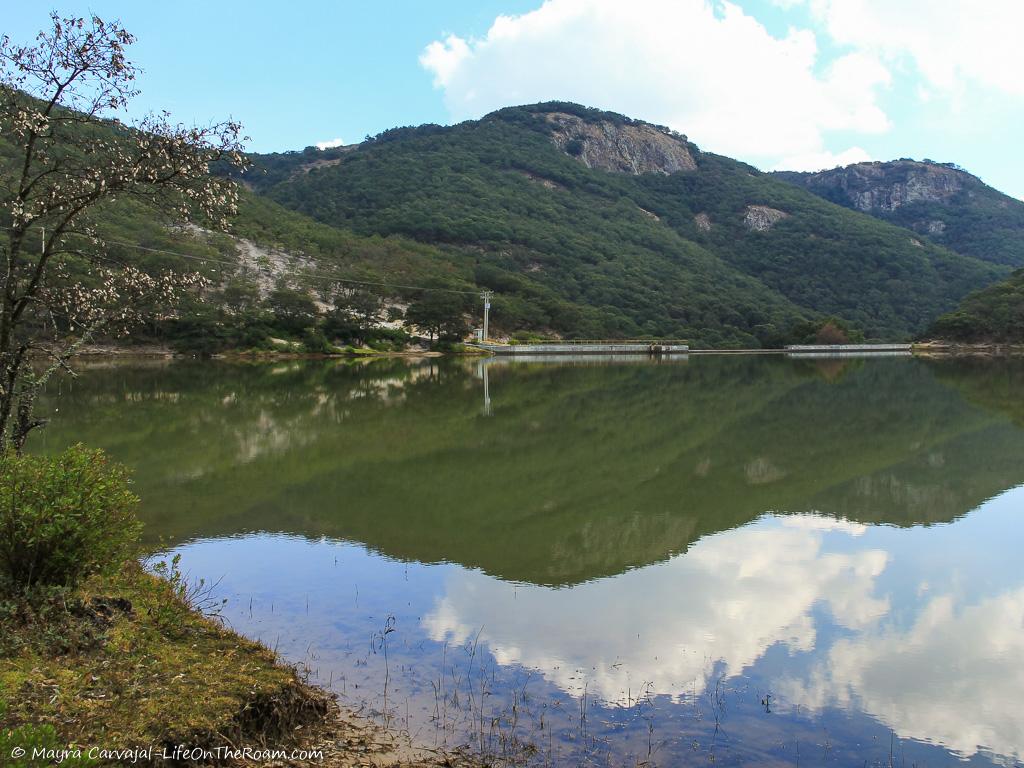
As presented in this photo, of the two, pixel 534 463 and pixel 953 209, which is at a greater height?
pixel 953 209

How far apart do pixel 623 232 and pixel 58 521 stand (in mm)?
138150

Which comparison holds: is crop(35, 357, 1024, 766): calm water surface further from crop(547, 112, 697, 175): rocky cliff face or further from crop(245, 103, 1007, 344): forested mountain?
crop(547, 112, 697, 175): rocky cliff face

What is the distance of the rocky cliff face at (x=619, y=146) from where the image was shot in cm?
18138

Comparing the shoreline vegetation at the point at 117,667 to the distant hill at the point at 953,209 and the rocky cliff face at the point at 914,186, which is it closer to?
the distant hill at the point at 953,209

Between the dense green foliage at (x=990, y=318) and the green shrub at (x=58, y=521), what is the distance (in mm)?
96604

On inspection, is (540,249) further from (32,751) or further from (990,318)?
(32,751)

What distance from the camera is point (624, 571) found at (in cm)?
974

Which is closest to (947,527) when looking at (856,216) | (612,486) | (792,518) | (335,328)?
(792,518)

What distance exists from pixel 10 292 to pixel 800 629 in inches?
318

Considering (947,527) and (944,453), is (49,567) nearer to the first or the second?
(947,527)

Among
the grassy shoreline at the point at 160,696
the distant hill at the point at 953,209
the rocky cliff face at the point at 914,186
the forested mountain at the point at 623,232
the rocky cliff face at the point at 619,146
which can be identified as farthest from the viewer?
the rocky cliff face at the point at 914,186

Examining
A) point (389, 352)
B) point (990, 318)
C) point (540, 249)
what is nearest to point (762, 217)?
point (540, 249)

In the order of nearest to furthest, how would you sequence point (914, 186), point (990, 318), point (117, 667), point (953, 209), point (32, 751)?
point (32, 751) < point (117, 667) < point (990, 318) < point (953, 209) < point (914, 186)

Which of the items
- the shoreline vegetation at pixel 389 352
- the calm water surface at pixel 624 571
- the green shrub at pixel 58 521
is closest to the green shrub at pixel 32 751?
the green shrub at pixel 58 521
